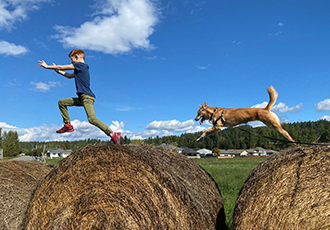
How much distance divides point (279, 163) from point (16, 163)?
242 inches

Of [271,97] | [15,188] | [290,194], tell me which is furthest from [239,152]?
[290,194]

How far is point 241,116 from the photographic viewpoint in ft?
22.7

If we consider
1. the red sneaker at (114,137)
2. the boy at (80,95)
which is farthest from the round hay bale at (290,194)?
the boy at (80,95)

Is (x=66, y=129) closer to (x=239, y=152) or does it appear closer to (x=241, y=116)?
(x=241, y=116)

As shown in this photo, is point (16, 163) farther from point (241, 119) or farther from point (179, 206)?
point (241, 119)

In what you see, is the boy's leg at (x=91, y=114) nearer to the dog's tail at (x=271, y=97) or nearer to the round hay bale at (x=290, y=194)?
the round hay bale at (x=290, y=194)

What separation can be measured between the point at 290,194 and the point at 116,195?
98.1 inches

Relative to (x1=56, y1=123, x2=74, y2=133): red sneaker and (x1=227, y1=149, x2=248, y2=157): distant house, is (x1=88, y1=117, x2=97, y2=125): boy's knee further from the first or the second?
(x1=227, y1=149, x2=248, y2=157): distant house

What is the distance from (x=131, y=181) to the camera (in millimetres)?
4230

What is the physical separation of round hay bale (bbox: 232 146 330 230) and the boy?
2554 millimetres

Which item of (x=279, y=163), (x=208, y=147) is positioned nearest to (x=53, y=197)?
(x=279, y=163)

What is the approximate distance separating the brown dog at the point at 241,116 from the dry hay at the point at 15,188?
13.7 ft

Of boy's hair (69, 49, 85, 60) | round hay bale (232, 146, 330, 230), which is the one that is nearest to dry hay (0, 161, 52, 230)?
boy's hair (69, 49, 85, 60)

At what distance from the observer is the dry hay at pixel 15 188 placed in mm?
5691
